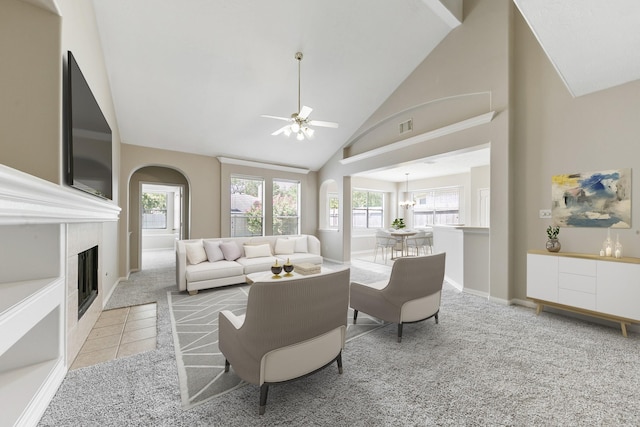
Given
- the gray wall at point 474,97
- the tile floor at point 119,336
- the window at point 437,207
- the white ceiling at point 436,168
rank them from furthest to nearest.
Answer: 1. the window at point 437,207
2. the white ceiling at point 436,168
3. the gray wall at point 474,97
4. the tile floor at point 119,336

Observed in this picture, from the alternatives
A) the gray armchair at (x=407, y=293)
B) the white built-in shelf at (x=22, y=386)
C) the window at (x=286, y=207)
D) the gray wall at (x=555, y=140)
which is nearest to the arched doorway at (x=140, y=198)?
the window at (x=286, y=207)

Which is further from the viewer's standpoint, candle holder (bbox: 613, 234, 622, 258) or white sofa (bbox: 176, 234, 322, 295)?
white sofa (bbox: 176, 234, 322, 295)

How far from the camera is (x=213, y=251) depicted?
4.61m

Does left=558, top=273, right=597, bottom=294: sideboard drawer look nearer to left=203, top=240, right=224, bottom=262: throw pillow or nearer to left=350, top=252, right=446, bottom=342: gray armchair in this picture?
left=350, top=252, right=446, bottom=342: gray armchair

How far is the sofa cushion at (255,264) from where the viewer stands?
14.7 ft

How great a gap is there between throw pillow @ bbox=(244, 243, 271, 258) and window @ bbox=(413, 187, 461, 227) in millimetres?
6412

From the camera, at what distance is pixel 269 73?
4.18 metres

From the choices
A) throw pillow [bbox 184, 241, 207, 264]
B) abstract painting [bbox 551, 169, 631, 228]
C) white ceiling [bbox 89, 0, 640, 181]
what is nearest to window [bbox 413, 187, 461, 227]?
white ceiling [bbox 89, 0, 640, 181]

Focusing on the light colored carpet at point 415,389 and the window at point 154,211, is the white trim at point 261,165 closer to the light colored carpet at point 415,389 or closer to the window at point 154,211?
the light colored carpet at point 415,389

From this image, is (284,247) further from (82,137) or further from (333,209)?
(82,137)

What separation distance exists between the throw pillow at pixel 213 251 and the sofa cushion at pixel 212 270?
4.8 inches

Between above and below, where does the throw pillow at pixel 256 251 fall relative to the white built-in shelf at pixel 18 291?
below

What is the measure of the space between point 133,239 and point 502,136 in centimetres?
728

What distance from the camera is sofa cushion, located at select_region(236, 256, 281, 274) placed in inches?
177
